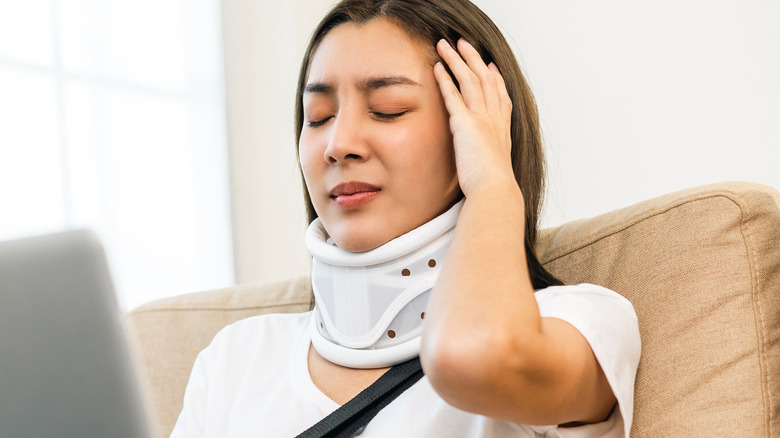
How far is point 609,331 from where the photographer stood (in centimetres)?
112

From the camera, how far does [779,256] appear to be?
4.10ft

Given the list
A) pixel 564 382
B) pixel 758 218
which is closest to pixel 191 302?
pixel 564 382

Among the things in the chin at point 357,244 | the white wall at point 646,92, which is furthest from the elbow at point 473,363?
the white wall at point 646,92

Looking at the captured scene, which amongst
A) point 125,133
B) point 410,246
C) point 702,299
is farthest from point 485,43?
point 125,133

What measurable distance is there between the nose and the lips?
41 millimetres

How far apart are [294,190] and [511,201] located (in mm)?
2494

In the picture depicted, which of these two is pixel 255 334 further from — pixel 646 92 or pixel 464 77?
pixel 646 92

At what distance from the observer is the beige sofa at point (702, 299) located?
1.17 m

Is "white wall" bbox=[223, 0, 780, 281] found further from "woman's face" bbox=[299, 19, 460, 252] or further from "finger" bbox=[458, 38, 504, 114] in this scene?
"woman's face" bbox=[299, 19, 460, 252]

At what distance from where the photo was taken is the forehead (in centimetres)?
135

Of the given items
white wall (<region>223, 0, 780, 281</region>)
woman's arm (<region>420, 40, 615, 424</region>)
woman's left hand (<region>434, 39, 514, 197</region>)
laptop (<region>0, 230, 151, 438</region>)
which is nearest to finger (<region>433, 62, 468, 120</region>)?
woman's left hand (<region>434, 39, 514, 197</region>)

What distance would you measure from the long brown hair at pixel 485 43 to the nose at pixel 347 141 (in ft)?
0.67

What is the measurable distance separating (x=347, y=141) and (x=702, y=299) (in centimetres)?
62

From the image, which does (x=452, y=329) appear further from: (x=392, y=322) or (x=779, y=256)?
(x=779, y=256)
